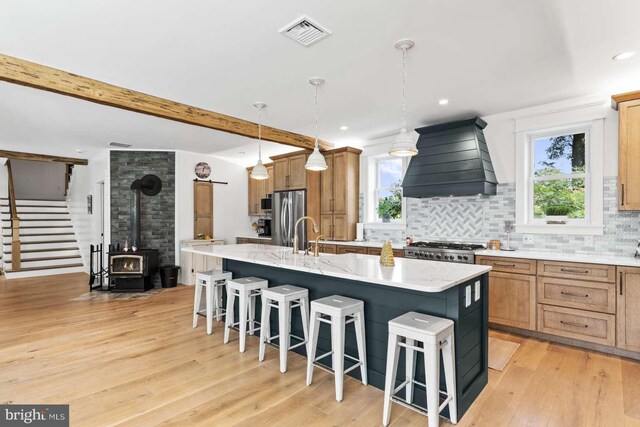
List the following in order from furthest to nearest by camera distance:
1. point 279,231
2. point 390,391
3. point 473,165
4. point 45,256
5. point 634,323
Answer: point 45,256
point 279,231
point 473,165
point 634,323
point 390,391

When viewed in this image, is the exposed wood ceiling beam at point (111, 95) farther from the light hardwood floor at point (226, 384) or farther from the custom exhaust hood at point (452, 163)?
the light hardwood floor at point (226, 384)

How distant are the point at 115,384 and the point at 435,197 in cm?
425

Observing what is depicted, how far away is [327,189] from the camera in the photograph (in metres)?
5.83

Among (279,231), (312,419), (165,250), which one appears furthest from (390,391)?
(165,250)

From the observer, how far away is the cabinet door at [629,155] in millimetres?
3268

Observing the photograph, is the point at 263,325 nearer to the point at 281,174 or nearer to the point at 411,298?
the point at 411,298

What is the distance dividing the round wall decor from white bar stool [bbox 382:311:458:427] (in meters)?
5.77

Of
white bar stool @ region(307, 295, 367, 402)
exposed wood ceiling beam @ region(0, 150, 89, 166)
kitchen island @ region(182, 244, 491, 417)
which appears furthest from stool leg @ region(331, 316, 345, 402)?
exposed wood ceiling beam @ region(0, 150, 89, 166)

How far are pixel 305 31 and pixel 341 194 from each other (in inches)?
136

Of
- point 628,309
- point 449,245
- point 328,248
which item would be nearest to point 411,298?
point 449,245

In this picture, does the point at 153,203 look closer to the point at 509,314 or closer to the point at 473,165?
the point at 473,165

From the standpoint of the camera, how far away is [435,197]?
474 centimetres

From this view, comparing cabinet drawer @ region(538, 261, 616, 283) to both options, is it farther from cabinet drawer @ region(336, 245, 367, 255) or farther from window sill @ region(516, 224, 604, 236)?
cabinet drawer @ region(336, 245, 367, 255)

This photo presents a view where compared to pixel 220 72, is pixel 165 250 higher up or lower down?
lower down
